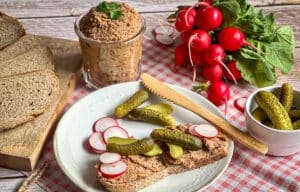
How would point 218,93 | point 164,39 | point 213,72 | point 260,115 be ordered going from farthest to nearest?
point 164,39, point 213,72, point 218,93, point 260,115

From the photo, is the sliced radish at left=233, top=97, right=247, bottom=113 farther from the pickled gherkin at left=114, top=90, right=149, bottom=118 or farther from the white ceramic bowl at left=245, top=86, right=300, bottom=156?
the pickled gherkin at left=114, top=90, right=149, bottom=118

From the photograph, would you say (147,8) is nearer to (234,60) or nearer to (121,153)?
(234,60)

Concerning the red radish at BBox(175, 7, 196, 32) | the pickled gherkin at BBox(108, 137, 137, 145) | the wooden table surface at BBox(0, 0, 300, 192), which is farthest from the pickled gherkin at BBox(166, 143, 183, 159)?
the wooden table surface at BBox(0, 0, 300, 192)

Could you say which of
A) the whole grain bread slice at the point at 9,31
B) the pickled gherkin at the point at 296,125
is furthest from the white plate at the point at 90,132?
the whole grain bread slice at the point at 9,31

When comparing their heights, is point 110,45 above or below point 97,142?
above

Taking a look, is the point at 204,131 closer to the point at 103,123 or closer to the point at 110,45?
the point at 103,123

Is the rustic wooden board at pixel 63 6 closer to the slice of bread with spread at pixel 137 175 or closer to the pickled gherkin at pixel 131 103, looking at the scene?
the pickled gherkin at pixel 131 103

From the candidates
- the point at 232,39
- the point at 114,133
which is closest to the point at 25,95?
the point at 114,133
